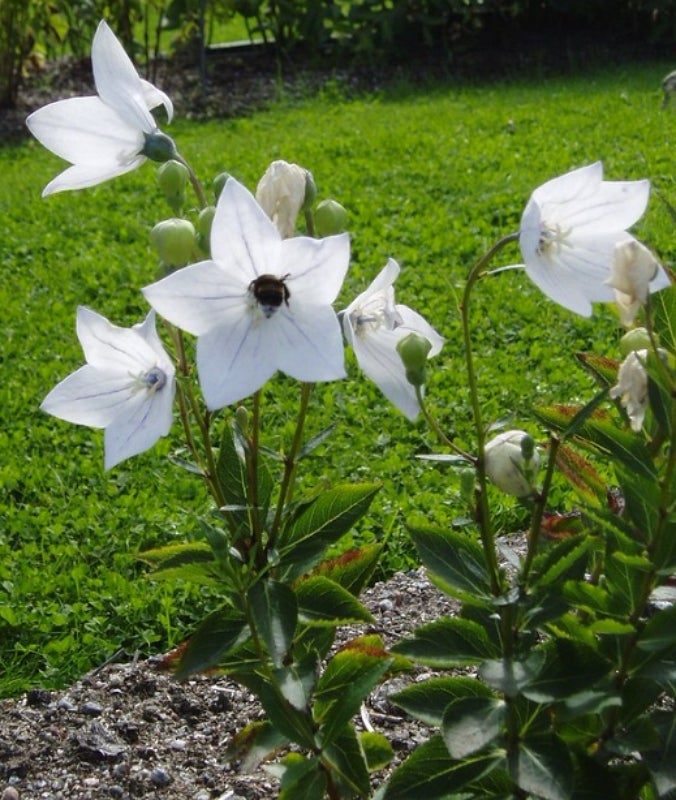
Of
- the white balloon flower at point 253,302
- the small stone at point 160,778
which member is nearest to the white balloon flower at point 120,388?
the white balloon flower at point 253,302

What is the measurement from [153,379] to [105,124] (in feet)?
1.29

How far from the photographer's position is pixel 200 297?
1597 millimetres

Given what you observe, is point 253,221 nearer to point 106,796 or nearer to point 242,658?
point 242,658

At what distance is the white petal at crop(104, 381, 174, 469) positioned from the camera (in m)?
1.68

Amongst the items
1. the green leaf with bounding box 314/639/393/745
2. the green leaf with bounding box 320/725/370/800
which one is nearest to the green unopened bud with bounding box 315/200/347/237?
the green leaf with bounding box 314/639/393/745

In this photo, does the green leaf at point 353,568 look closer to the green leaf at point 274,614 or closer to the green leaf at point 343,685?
the green leaf at point 343,685

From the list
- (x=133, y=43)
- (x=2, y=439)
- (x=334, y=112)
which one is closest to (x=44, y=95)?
(x=133, y=43)

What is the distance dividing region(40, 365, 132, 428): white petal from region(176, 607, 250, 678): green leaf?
0.35 metres

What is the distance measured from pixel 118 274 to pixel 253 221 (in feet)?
13.9

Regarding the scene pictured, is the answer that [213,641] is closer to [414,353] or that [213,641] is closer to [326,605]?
[326,605]

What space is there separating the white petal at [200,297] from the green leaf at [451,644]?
1.77ft

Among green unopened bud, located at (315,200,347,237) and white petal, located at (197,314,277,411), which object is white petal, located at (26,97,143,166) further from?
white petal, located at (197,314,277,411)

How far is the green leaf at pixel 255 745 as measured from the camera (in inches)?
80.0

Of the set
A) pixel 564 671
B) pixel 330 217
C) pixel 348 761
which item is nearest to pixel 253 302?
pixel 330 217
